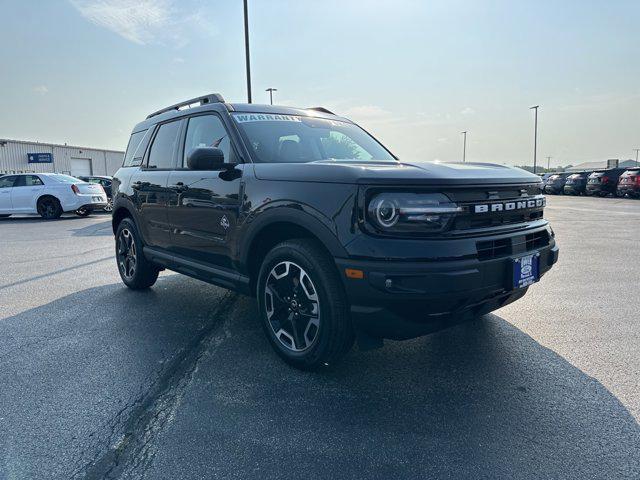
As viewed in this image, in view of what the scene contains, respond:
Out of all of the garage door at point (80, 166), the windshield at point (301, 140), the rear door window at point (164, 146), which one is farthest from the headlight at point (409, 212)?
the garage door at point (80, 166)

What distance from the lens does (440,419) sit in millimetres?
2432

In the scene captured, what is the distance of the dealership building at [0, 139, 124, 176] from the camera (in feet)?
123

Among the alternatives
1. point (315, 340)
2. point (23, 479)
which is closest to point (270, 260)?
point (315, 340)

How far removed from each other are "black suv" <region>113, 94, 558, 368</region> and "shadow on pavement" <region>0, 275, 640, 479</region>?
1.26ft

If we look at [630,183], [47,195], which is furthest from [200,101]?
[630,183]

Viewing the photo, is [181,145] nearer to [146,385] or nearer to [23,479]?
[146,385]

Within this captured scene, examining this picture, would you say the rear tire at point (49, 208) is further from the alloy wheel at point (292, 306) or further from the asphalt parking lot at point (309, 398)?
the alloy wheel at point (292, 306)

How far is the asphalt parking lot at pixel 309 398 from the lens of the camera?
2.08 meters

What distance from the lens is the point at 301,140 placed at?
381cm

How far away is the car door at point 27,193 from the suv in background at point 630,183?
25971 millimetres

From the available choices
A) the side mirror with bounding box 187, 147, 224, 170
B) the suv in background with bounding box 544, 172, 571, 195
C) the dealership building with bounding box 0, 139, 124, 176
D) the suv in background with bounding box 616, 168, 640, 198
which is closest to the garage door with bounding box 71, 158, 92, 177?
the dealership building with bounding box 0, 139, 124, 176

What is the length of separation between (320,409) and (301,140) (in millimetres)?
2171

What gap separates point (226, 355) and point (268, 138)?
66.5 inches

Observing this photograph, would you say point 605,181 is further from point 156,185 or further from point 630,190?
point 156,185
